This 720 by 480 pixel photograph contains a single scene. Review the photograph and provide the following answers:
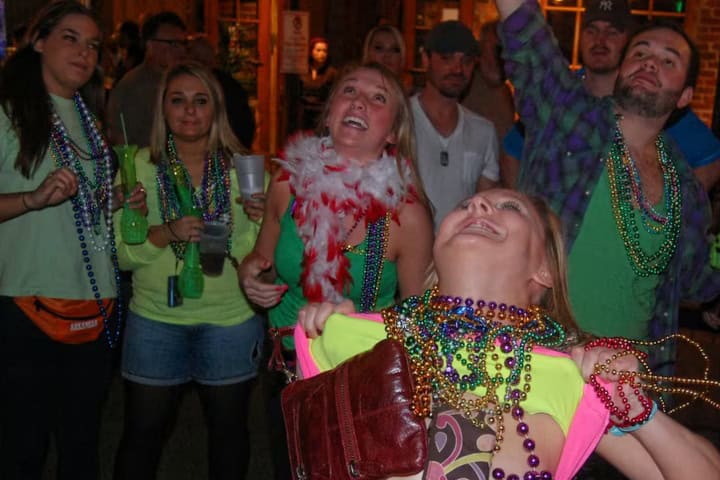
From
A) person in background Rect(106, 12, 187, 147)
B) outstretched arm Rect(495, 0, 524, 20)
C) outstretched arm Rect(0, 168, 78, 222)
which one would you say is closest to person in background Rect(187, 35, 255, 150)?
person in background Rect(106, 12, 187, 147)

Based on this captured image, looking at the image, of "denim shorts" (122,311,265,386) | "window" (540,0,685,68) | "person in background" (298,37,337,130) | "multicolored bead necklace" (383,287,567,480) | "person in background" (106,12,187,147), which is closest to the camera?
"multicolored bead necklace" (383,287,567,480)

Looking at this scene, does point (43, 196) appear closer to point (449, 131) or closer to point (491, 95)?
point (449, 131)

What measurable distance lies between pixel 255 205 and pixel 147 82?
261 centimetres

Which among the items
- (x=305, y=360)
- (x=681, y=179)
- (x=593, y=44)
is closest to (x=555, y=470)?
(x=305, y=360)

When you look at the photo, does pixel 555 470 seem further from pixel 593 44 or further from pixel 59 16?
pixel 593 44

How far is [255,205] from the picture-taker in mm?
2994

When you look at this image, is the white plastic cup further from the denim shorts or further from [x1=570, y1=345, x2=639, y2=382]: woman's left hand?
[x1=570, y1=345, x2=639, y2=382]: woman's left hand

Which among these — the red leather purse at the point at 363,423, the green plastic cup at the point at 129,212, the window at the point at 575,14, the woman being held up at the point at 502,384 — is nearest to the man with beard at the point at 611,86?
the green plastic cup at the point at 129,212

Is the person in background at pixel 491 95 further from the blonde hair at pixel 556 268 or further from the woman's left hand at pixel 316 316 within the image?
the woman's left hand at pixel 316 316

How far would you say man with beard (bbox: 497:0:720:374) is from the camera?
282cm

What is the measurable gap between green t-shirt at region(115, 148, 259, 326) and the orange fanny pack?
0.60 feet

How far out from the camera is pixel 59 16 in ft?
9.80

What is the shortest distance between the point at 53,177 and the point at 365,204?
0.96 meters

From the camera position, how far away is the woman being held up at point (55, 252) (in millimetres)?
2852
